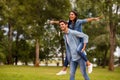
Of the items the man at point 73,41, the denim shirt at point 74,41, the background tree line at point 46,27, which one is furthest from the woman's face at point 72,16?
the background tree line at point 46,27

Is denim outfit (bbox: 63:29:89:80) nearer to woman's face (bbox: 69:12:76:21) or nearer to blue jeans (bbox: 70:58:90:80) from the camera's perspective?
blue jeans (bbox: 70:58:90:80)

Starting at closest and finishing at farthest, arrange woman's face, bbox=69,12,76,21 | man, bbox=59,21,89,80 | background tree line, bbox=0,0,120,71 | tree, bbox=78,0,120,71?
man, bbox=59,21,89,80 → woman's face, bbox=69,12,76,21 → tree, bbox=78,0,120,71 → background tree line, bbox=0,0,120,71

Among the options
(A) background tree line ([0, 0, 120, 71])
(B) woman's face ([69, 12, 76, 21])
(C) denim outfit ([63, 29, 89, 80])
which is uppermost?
(B) woman's face ([69, 12, 76, 21])

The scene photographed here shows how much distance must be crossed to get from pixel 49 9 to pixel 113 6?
10.3 meters

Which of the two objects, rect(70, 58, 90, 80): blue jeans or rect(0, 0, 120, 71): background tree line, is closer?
rect(70, 58, 90, 80): blue jeans

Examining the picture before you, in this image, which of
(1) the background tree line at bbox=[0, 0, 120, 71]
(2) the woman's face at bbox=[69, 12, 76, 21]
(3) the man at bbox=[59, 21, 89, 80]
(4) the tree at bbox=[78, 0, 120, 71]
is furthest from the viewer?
(1) the background tree line at bbox=[0, 0, 120, 71]

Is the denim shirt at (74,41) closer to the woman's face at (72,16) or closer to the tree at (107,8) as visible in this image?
the woman's face at (72,16)

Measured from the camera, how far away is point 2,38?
2207 inches

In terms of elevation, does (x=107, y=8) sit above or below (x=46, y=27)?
above

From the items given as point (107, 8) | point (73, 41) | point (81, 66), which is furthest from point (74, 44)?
point (107, 8)

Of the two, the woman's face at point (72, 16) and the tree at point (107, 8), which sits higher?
the woman's face at point (72, 16)

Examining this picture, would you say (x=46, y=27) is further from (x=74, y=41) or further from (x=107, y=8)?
(x=74, y=41)

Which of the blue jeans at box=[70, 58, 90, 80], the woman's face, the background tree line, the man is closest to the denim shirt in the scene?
the man

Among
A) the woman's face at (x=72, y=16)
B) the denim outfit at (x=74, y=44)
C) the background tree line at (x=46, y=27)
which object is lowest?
the background tree line at (x=46, y=27)
